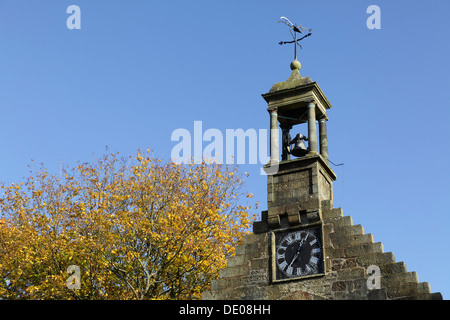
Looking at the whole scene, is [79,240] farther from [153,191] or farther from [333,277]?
[333,277]

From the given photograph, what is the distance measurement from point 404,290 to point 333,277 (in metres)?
2.32

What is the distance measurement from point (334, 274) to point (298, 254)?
1.52 metres

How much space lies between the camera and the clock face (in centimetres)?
2105

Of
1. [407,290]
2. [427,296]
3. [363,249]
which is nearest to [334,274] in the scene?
[363,249]

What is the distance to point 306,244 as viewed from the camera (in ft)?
70.8

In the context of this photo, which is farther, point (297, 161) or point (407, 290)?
point (297, 161)

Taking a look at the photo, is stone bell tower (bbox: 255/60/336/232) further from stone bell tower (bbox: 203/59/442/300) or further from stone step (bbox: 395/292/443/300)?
stone step (bbox: 395/292/443/300)

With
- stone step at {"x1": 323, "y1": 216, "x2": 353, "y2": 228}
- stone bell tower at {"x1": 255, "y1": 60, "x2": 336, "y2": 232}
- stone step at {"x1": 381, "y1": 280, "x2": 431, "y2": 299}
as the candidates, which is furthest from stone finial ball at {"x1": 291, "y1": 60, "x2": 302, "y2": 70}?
stone step at {"x1": 381, "y1": 280, "x2": 431, "y2": 299}

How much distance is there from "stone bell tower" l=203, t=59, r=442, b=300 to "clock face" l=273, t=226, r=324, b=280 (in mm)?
34

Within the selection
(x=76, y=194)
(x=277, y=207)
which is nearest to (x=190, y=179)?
(x=76, y=194)

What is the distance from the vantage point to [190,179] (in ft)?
118

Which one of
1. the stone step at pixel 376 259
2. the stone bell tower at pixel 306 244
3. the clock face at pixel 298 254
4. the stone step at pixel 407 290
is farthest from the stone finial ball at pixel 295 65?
the stone step at pixel 407 290

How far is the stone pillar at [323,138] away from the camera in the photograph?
24.4 meters

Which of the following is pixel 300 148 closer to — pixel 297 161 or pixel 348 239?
pixel 297 161
